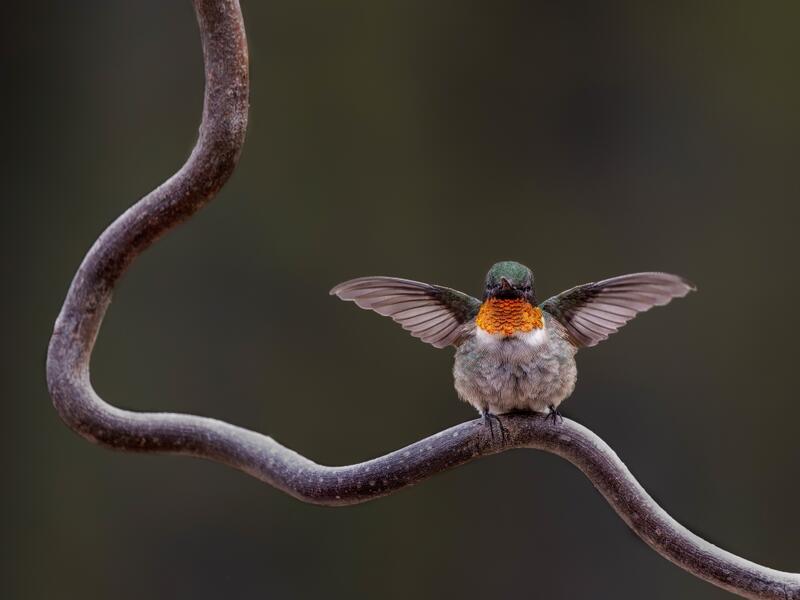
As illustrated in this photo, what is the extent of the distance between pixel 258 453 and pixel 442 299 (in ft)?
0.71

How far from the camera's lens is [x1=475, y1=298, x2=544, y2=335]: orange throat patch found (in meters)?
0.85

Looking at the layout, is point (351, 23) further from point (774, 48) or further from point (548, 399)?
point (548, 399)

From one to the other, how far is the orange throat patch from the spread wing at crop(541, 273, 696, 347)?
0.04m

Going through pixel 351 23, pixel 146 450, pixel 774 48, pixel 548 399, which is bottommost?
pixel 146 450

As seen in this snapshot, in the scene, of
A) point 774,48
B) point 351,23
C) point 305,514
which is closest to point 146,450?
point 305,514

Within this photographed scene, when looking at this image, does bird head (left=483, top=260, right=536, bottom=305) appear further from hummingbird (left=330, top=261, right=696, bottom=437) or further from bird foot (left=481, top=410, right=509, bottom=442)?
bird foot (left=481, top=410, right=509, bottom=442)

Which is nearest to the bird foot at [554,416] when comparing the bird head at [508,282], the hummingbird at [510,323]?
the hummingbird at [510,323]

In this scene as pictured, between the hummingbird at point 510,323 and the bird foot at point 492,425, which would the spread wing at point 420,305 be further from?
the bird foot at point 492,425

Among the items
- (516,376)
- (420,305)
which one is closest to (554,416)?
(516,376)

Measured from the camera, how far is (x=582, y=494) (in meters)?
2.02

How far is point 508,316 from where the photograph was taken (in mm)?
852

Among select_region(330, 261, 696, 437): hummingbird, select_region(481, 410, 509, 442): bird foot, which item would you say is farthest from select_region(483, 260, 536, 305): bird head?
select_region(481, 410, 509, 442): bird foot

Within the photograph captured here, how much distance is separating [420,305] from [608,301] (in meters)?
0.17

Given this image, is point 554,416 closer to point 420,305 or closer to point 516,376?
point 516,376
